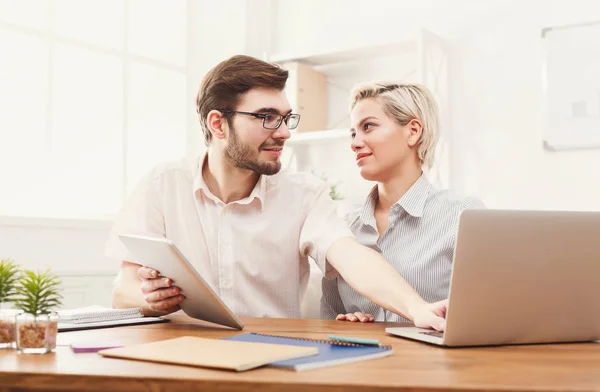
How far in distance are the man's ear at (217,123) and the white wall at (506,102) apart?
4.74 ft

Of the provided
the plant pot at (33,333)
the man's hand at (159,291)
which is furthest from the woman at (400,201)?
the plant pot at (33,333)

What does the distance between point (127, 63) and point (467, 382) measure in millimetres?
2950

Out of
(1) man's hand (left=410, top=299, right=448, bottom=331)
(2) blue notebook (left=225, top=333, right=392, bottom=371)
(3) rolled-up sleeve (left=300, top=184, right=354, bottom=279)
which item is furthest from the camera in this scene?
(3) rolled-up sleeve (left=300, top=184, right=354, bottom=279)

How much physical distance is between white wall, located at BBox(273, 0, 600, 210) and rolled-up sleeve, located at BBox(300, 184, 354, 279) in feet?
4.44

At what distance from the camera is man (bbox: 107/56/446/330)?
6.52ft

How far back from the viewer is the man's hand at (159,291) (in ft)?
4.95

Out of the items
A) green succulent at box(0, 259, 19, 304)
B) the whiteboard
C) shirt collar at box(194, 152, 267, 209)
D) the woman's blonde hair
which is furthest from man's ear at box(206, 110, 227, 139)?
the whiteboard

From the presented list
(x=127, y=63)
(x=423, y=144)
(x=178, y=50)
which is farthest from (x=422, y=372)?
(x=178, y=50)

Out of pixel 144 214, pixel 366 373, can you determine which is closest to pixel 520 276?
pixel 366 373

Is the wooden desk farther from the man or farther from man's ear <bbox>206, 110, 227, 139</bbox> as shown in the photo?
man's ear <bbox>206, 110, 227, 139</bbox>

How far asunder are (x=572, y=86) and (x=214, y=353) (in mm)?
2492

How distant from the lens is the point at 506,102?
10.4ft

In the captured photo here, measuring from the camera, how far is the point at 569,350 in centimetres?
113

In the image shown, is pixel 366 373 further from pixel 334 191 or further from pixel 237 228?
pixel 334 191
